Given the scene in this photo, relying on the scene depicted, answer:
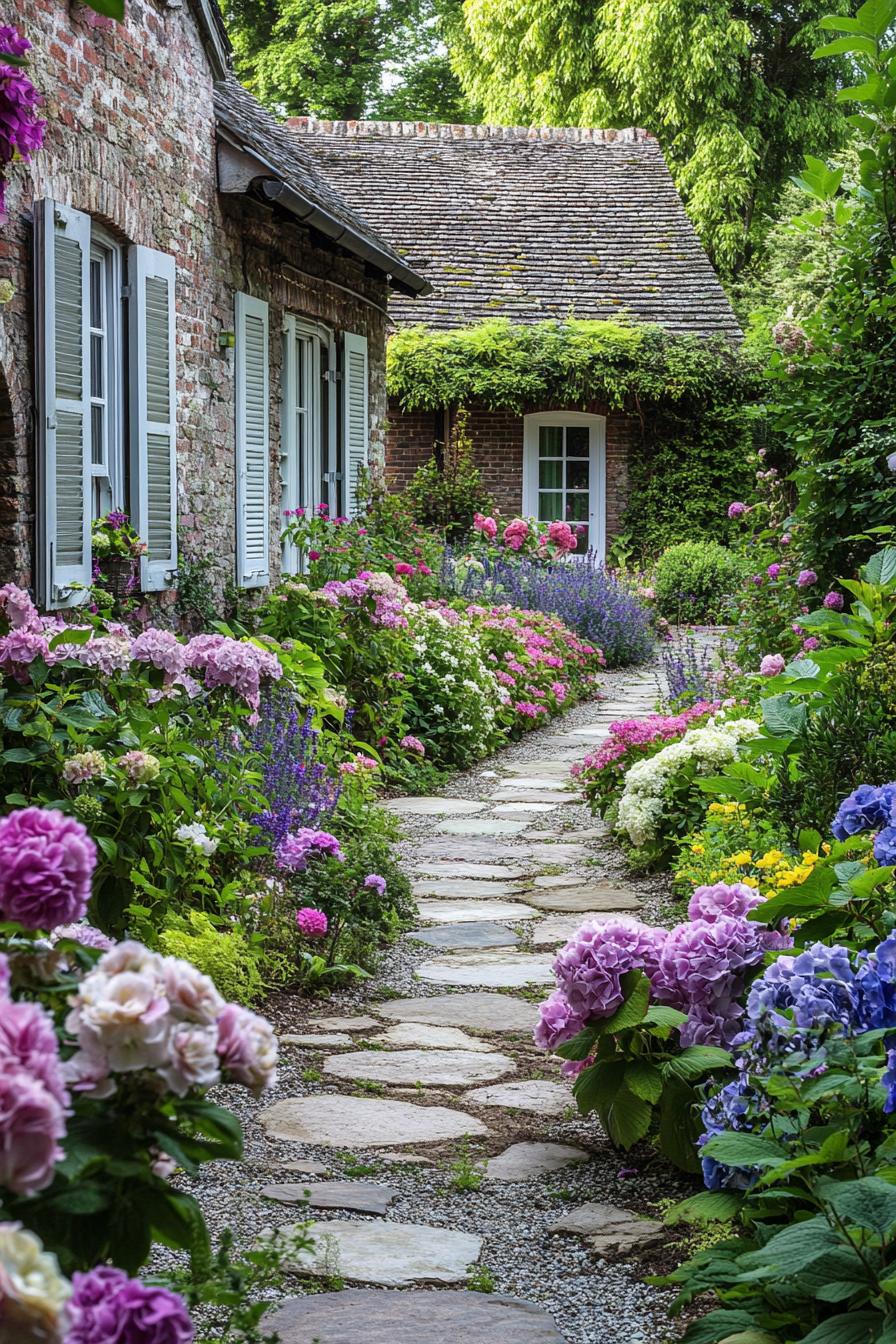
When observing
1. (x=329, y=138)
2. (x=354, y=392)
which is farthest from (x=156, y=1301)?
(x=329, y=138)

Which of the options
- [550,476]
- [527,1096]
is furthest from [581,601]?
[527,1096]

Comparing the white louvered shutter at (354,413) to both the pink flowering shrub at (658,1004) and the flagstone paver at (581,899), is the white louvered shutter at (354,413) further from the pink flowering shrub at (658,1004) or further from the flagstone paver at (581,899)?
the pink flowering shrub at (658,1004)

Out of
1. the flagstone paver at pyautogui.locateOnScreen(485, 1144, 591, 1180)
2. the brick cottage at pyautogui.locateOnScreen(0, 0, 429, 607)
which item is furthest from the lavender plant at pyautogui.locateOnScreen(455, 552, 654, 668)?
the flagstone paver at pyautogui.locateOnScreen(485, 1144, 591, 1180)

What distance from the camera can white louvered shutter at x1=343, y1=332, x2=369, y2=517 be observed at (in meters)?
12.0

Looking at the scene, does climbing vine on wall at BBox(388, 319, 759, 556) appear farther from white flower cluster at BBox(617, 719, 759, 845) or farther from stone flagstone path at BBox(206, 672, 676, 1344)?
stone flagstone path at BBox(206, 672, 676, 1344)

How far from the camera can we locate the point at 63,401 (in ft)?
21.1

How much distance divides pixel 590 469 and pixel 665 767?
12481 millimetres

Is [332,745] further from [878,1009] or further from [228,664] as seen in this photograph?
[878,1009]

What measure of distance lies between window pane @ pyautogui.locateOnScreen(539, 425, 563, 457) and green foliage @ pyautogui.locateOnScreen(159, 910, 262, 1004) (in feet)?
47.5

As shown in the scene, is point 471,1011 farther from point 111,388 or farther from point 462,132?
point 462,132

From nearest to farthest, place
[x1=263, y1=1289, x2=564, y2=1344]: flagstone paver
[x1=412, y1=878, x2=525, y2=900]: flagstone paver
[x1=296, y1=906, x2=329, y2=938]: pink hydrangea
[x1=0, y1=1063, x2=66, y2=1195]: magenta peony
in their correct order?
[x1=0, y1=1063, x2=66, y2=1195]: magenta peony < [x1=263, y1=1289, x2=564, y2=1344]: flagstone paver < [x1=296, y1=906, x2=329, y2=938]: pink hydrangea < [x1=412, y1=878, x2=525, y2=900]: flagstone paver

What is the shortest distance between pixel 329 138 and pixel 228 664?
732 inches

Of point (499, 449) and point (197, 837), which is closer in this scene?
point (197, 837)

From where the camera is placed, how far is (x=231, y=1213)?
3.16 m
